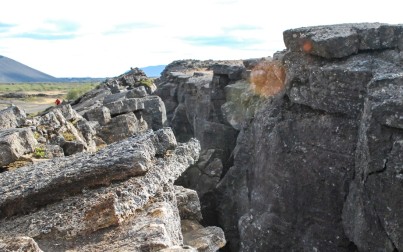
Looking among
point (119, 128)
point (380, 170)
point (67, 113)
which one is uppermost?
point (67, 113)

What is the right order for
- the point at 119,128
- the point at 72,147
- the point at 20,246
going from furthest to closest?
the point at 119,128, the point at 72,147, the point at 20,246

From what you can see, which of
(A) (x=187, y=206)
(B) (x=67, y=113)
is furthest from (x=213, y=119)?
(A) (x=187, y=206)

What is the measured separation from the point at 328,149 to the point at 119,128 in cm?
1303

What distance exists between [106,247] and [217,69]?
32085 mm

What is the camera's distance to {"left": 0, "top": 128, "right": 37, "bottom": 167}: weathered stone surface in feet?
48.0

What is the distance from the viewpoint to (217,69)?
39.6 m

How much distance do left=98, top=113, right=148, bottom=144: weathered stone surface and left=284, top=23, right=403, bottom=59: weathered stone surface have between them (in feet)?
38.8

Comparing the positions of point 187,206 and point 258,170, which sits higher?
point 187,206

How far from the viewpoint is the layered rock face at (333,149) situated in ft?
56.1

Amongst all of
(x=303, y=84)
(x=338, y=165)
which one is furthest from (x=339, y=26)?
(x=338, y=165)

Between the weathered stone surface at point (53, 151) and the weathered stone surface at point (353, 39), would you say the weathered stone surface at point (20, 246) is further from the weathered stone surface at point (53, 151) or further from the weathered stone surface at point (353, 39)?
the weathered stone surface at point (353, 39)

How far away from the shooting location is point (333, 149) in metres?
20.9

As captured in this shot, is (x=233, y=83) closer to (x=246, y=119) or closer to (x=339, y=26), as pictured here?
(x=246, y=119)

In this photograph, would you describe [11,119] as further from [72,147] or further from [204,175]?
[204,175]
